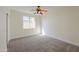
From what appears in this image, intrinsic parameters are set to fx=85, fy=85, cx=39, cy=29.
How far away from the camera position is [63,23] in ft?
5.37

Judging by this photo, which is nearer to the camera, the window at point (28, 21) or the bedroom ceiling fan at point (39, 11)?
the bedroom ceiling fan at point (39, 11)

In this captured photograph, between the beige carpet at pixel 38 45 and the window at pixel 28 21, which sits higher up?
the window at pixel 28 21

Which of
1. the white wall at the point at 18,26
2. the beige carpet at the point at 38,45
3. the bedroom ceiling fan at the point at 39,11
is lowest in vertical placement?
the beige carpet at the point at 38,45

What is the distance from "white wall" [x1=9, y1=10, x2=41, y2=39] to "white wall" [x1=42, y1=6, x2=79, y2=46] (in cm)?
14

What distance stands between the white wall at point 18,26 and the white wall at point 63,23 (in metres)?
0.14

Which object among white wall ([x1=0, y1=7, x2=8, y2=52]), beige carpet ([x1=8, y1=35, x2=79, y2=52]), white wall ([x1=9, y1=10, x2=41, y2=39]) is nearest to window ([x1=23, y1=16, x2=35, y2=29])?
→ white wall ([x1=9, y1=10, x2=41, y2=39])

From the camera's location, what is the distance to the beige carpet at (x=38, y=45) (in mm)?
1524

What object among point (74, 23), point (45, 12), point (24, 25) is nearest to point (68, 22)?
point (74, 23)

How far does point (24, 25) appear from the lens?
164 cm

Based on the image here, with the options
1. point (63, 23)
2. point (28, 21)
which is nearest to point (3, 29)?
point (28, 21)

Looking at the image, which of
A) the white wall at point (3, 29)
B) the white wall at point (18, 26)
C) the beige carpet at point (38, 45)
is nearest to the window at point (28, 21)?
the white wall at point (18, 26)

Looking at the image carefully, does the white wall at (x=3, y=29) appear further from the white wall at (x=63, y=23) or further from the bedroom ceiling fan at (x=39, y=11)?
the white wall at (x=63, y=23)

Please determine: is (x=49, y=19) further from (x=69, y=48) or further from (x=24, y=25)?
(x=69, y=48)
